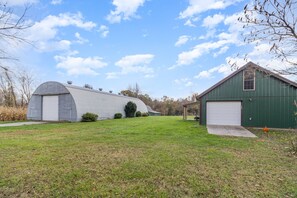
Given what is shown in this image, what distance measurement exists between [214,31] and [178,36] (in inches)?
208

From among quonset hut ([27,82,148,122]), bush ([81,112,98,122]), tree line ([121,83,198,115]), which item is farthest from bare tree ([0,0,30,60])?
tree line ([121,83,198,115])

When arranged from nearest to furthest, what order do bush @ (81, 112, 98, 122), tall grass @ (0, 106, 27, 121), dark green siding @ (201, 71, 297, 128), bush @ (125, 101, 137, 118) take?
1. dark green siding @ (201, 71, 297, 128)
2. bush @ (81, 112, 98, 122)
3. tall grass @ (0, 106, 27, 121)
4. bush @ (125, 101, 137, 118)

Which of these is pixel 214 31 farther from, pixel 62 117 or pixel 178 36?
pixel 62 117

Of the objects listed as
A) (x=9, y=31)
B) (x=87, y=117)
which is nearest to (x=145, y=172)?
(x=9, y=31)

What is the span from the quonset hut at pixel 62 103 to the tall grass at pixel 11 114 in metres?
0.63

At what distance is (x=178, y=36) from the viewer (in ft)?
42.2

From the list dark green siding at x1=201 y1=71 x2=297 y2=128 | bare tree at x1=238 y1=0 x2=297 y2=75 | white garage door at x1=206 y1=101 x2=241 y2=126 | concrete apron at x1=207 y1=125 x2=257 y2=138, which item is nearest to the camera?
bare tree at x1=238 y1=0 x2=297 y2=75

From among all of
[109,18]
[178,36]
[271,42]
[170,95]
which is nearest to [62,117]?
[109,18]

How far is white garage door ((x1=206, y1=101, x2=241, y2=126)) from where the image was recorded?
14.7 m

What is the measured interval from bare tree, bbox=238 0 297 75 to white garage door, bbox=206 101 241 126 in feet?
38.9

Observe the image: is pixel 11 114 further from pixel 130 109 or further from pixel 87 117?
pixel 130 109

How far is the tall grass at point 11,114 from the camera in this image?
18422 millimetres

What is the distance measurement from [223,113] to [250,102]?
6.76 feet

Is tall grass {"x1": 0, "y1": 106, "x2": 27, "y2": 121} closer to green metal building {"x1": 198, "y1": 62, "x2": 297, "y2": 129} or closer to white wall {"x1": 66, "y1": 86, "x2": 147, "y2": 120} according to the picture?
white wall {"x1": 66, "y1": 86, "x2": 147, "y2": 120}
